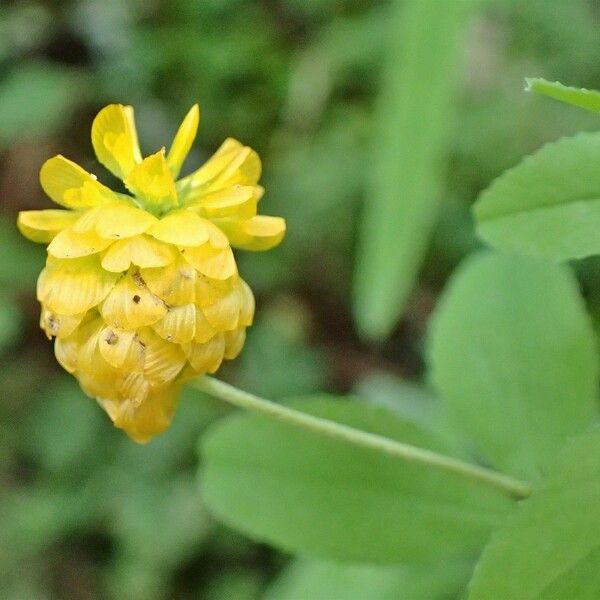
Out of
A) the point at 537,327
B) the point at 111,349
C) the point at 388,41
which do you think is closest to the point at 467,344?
the point at 537,327

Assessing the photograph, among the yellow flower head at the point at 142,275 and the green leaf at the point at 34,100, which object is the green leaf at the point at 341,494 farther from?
the green leaf at the point at 34,100

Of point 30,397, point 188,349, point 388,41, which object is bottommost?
point 30,397

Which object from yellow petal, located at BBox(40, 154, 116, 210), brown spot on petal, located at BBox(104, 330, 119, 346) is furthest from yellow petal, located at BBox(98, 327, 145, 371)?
yellow petal, located at BBox(40, 154, 116, 210)

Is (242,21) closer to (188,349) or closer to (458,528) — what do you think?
(458,528)

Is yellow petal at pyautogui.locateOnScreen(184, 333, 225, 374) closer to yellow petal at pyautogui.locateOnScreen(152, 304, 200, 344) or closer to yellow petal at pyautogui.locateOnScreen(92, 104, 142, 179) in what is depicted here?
yellow petal at pyautogui.locateOnScreen(152, 304, 200, 344)

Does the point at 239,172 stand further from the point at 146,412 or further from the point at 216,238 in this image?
the point at 146,412

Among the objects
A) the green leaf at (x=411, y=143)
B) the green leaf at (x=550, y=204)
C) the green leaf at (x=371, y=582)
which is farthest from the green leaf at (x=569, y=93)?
the green leaf at (x=411, y=143)

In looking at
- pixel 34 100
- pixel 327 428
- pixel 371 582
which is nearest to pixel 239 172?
pixel 327 428
